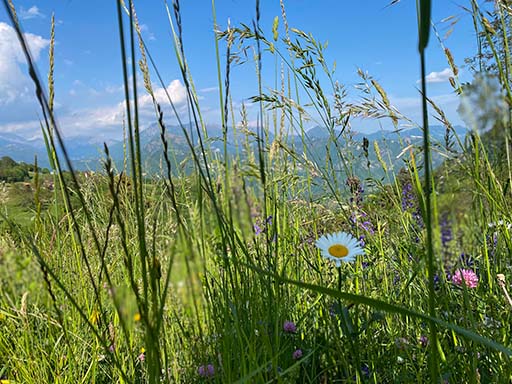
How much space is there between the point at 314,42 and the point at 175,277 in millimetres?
1442

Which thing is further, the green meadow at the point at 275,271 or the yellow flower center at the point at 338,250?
the yellow flower center at the point at 338,250

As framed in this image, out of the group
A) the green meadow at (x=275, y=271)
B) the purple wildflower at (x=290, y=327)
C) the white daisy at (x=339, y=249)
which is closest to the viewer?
the green meadow at (x=275, y=271)

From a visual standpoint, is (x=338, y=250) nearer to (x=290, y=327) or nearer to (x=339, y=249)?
(x=339, y=249)

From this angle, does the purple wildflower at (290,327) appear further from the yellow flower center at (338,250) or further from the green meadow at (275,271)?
the yellow flower center at (338,250)

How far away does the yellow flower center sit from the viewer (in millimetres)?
1155

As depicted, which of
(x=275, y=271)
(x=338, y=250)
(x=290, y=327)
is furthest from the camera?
(x=290, y=327)

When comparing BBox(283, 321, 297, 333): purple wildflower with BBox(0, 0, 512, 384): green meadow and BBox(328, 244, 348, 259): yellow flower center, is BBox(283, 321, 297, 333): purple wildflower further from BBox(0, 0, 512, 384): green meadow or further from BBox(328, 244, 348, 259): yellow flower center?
BBox(328, 244, 348, 259): yellow flower center

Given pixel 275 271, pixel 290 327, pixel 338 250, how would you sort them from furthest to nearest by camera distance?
pixel 290 327 → pixel 338 250 → pixel 275 271

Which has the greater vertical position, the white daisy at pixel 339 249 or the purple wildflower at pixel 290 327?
the white daisy at pixel 339 249

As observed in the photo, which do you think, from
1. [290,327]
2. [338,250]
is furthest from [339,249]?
[290,327]

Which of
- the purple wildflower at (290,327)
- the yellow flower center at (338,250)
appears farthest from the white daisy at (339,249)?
the purple wildflower at (290,327)

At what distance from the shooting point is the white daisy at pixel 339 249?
1.12 m

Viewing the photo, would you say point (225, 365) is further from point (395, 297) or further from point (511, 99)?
point (511, 99)

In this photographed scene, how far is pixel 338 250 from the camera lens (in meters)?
1.19
